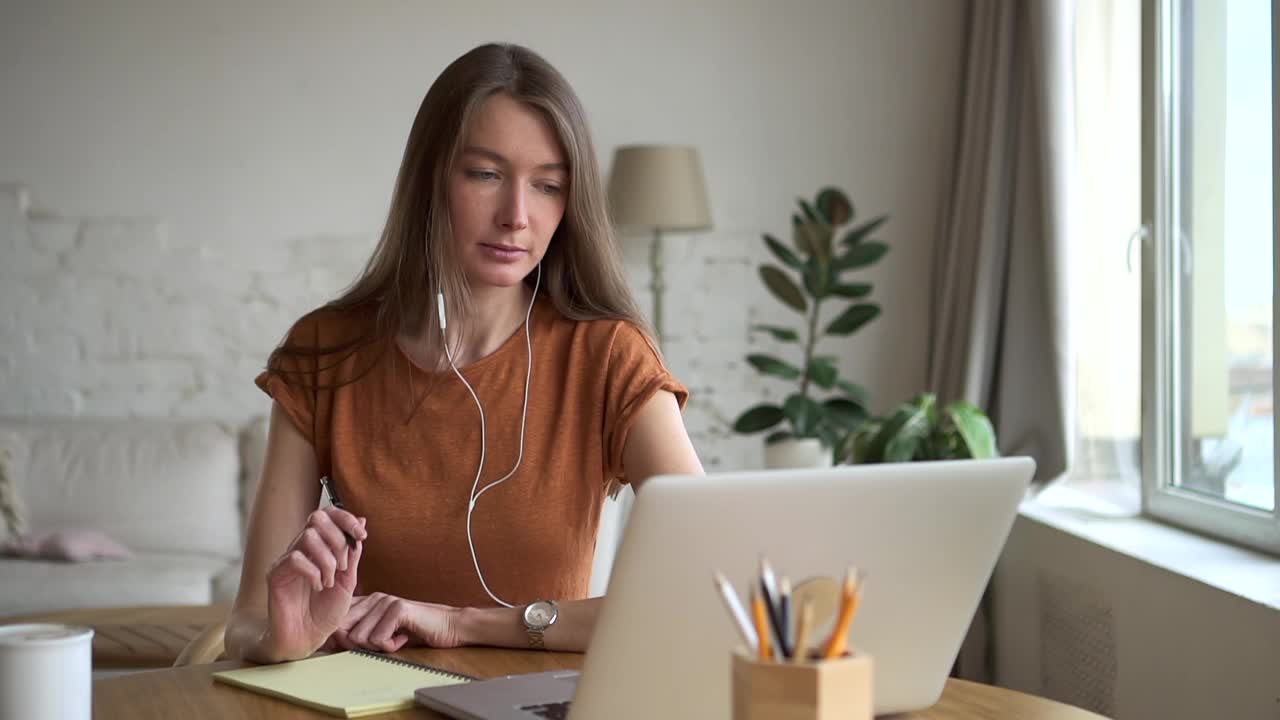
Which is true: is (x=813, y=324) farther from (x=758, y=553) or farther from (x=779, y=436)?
(x=758, y=553)

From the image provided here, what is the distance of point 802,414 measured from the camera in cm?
383

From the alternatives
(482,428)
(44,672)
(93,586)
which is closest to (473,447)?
(482,428)

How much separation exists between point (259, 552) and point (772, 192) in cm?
311

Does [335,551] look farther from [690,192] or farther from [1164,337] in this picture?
[690,192]

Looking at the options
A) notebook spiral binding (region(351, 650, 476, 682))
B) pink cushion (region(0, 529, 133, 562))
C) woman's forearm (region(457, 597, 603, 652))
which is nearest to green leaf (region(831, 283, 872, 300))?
pink cushion (region(0, 529, 133, 562))

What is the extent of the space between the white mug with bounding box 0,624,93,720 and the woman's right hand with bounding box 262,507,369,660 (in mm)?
264

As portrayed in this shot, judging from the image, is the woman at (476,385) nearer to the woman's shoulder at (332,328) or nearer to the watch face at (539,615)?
the woman's shoulder at (332,328)

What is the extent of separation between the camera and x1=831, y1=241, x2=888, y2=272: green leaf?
12.5 ft

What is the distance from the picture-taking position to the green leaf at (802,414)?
151 inches

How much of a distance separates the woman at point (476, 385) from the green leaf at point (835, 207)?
7.59 ft

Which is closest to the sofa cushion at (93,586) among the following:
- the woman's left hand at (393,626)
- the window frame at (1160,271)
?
the woman's left hand at (393,626)

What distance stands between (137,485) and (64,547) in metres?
0.39

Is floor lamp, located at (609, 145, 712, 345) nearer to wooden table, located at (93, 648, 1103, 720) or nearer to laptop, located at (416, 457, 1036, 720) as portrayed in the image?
wooden table, located at (93, 648, 1103, 720)

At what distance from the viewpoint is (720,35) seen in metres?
4.35
